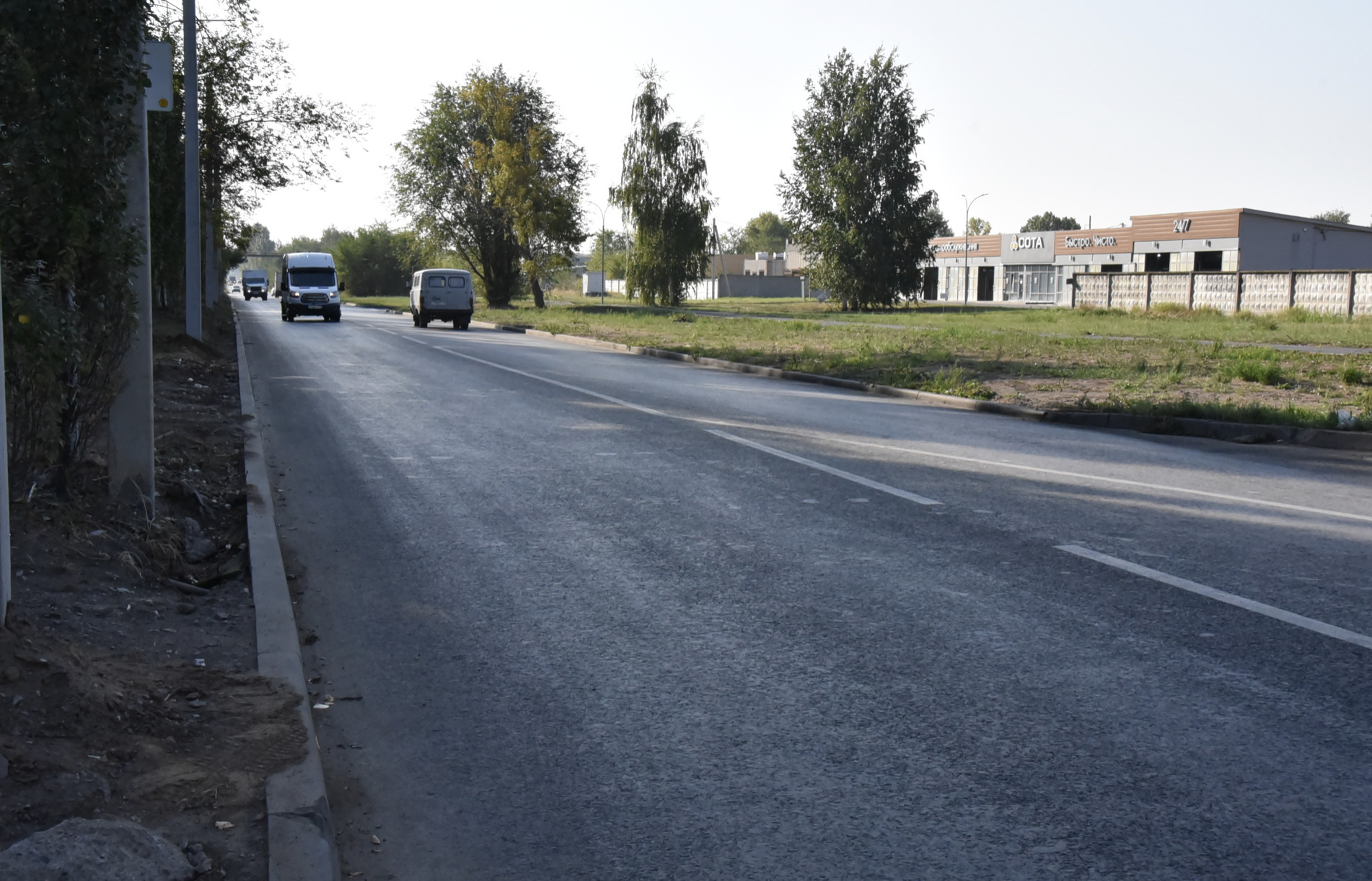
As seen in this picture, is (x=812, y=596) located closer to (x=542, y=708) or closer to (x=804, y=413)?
(x=542, y=708)

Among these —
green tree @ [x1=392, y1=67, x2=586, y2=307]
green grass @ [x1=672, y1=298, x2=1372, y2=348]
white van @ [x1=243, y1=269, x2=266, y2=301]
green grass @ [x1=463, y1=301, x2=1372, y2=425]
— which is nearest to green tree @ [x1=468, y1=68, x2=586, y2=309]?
green tree @ [x1=392, y1=67, x2=586, y2=307]

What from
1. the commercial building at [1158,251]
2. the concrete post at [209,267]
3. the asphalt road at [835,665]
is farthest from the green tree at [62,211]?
Answer: the commercial building at [1158,251]

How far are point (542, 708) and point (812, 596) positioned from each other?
6.38 feet

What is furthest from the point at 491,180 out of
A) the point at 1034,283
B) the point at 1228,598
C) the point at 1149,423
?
the point at 1228,598

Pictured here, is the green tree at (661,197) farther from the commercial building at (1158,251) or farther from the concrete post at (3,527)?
the concrete post at (3,527)

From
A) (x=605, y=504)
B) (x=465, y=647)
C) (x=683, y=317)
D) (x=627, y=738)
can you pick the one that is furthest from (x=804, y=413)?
(x=683, y=317)

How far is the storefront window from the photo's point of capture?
8312cm

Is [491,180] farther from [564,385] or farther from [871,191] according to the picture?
[564,385]

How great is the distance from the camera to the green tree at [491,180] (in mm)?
62438

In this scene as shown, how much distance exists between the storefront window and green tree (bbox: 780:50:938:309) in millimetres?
19233

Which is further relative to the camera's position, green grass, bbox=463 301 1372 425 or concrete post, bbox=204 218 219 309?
concrete post, bbox=204 218 219 309

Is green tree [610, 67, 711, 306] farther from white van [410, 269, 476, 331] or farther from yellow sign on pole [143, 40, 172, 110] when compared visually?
yellow sign on pole [143, 40, 172, 110]

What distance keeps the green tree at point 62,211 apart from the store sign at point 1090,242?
7663 cm

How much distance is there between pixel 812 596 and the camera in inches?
240
